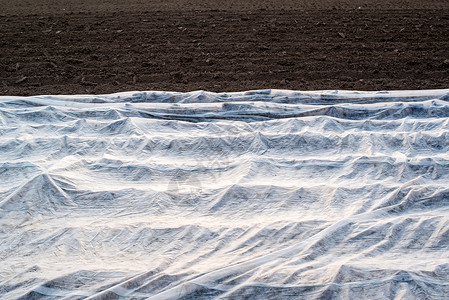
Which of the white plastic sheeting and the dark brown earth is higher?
the dark brown earth

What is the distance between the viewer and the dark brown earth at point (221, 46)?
4922 millimetres

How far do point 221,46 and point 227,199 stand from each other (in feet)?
11.8

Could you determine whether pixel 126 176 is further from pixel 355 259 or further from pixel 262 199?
pixel 355 259

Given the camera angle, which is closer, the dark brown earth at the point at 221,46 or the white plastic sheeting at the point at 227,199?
the white plastic sheeting at the point at 227,199

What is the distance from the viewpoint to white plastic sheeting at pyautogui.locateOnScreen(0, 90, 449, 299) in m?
2.17

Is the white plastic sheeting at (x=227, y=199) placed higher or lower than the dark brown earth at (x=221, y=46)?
lower

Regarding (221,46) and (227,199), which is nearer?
(227,199)

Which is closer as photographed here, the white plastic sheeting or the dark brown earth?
the white plastic sheeting

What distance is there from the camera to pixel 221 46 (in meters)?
5.75

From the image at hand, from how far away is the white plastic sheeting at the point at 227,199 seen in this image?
217 cm

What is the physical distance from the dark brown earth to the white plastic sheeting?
1.04 metres

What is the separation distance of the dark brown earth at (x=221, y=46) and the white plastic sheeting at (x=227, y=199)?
1.04 meters

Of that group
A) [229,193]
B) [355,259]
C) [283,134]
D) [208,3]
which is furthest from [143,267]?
[208,3]

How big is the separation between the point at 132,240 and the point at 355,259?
140 cm
